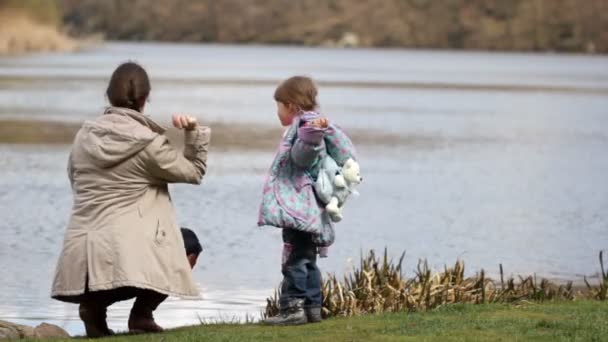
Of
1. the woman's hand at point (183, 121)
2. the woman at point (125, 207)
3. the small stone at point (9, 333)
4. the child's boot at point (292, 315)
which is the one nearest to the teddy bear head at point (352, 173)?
the child's boot at point (292, 315)

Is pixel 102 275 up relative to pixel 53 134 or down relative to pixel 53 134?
down

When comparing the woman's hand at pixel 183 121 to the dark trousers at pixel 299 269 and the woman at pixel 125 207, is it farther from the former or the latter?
the dark trousers at pixel 299 269

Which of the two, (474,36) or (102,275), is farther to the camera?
(474,36)

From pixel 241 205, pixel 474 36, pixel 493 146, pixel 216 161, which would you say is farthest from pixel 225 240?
pixel 474 36

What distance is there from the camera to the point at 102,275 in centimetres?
803

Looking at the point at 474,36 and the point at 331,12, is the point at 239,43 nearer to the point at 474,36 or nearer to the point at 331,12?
the point at 331,12

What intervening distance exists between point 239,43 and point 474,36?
19.1 metres

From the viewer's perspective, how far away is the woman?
318 inches

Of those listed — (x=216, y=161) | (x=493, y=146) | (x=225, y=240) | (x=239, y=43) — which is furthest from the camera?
(x=239, y=43)

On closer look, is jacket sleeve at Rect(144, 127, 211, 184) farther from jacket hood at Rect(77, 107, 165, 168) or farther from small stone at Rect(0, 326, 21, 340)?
small stone at Rect(0, 326, 21, 340)

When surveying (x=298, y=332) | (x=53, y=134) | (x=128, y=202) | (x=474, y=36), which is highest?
(x=474, y=36)

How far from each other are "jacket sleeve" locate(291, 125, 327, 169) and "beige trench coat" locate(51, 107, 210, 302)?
508 millimetres

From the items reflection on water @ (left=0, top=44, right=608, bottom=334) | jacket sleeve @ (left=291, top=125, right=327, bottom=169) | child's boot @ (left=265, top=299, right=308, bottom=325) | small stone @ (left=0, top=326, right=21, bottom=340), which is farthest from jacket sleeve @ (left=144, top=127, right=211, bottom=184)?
reflection on water @ (left=0, top=44, right=608, bottom=334)

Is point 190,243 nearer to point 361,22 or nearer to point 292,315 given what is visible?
point 292,315
